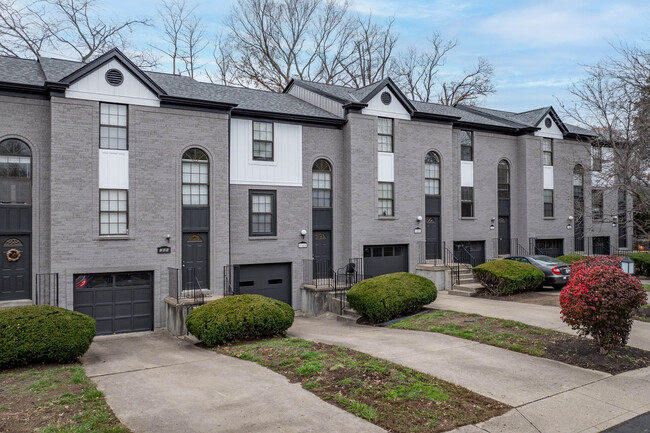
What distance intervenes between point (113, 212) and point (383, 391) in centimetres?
1191

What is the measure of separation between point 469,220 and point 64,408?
20.5m

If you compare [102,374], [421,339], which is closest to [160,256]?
[102,374]

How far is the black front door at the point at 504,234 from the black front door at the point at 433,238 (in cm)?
474

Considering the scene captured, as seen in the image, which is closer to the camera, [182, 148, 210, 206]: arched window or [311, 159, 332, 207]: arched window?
[182, 148, 210, 206]: arched window

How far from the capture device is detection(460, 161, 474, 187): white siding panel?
2430 cm

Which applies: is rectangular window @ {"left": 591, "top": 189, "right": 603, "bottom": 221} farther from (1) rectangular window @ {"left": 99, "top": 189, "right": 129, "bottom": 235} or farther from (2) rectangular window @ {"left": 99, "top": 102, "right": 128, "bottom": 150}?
(2) rectangular window @ {"left": 99, "top": 102, "right": 128, "bottom": 150}

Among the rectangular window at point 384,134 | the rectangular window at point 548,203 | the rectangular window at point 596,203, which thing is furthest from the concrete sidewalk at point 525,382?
the rectangular window at point 596,203

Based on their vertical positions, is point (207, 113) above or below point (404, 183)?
above

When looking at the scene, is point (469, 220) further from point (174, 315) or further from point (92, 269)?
point (92, 269)

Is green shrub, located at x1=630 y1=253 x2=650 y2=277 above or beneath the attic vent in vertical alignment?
beneath

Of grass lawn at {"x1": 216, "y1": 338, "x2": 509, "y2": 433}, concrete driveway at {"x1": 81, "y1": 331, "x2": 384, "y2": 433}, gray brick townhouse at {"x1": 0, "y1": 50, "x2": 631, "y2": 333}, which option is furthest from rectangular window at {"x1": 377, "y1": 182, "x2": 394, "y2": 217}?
concrete driveway at {"x1": 81, "y1": 331, "x2": 384, "y2": 433}

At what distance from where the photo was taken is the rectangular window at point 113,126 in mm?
16188

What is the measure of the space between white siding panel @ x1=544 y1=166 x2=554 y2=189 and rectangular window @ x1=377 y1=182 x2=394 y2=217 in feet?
33.8

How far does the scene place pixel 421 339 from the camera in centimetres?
1225
